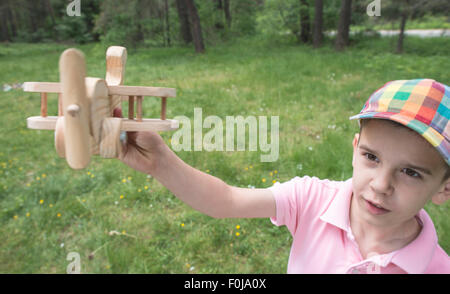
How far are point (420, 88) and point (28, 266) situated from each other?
2782 millimetres

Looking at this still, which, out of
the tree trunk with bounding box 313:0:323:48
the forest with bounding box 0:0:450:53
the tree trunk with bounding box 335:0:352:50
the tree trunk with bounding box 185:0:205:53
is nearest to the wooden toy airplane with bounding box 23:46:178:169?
the forest with bounding box 0:0:450:53

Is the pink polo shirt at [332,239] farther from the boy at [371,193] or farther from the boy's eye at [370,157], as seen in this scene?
the boy's eye at [370,157]

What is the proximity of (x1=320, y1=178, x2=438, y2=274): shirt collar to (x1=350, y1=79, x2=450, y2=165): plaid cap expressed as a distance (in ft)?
1.03

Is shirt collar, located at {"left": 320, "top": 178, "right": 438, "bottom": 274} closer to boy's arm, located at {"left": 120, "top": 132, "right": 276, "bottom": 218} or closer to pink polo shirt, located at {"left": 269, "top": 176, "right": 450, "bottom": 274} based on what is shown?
pink polo shirt, located at {"left": 269, "top": 176, "right": 450, "bottom": 274}

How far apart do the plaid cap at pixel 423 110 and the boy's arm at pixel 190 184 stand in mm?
524

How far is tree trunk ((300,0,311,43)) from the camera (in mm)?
13727

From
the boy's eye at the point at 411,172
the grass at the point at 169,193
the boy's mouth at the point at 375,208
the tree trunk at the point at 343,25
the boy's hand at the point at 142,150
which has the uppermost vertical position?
the tree trunk at the point at 343,25

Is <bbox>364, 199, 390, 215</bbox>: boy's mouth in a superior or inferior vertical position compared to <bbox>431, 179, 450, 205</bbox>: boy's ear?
inferior

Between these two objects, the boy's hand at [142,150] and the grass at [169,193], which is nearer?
the boy's hand at [142,150]

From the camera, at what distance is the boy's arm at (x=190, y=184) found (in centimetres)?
100

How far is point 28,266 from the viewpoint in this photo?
2.37 metres

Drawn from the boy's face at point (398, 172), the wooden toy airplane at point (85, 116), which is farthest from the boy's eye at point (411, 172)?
the wooden toy airplane at point (85, 116)

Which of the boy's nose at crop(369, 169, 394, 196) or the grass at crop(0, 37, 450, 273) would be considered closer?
the boy's nose at crop(369, 169, 394, 196)
